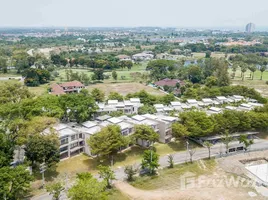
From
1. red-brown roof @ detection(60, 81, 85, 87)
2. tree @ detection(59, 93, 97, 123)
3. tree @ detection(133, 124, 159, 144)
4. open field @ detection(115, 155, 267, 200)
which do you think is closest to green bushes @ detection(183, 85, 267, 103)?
tree @ detection(59, 93, 97, 123)

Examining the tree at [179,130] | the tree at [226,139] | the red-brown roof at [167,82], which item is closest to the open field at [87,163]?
the tree at [179,130]

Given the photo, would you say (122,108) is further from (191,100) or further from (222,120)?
(222,120)

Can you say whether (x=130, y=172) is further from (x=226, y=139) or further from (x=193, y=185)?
(x=226, y=139)

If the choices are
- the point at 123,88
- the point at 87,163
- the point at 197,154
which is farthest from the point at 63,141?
the point at 123,88

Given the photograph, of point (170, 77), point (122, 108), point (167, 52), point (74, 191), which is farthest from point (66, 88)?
point (167, 52)

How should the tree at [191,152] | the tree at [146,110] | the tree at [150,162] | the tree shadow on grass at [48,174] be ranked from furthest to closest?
the tree at [146,110]
the tree at [191,152]
the tree at [150,162]
the tree shadow on grass at [48,174]

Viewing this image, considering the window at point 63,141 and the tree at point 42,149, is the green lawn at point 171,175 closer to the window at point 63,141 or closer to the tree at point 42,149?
the tree at point 42,149

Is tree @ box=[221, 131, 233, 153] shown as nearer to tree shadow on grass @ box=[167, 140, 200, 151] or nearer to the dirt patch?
tree shadow on grass @ box=[167, 140, 200, 151]

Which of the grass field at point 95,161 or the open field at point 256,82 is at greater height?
the open field at point 256,82
